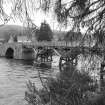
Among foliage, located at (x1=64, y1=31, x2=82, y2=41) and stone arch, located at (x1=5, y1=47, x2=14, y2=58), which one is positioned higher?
foliage, located at (x1=64, y1=31, x2=82, y2=41)

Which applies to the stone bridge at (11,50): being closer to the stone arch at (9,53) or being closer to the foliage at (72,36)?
the stone arch at (9,53)

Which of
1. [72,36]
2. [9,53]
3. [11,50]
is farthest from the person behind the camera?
[11,50]

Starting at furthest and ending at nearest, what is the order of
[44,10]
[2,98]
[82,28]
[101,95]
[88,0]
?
1. [2,98]
2. [101,95]
3. [82,28]
4. [88,0]
5. [44,10]

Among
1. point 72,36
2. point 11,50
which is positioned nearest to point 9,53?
point 11,50

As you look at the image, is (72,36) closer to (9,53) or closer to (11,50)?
(9,53)

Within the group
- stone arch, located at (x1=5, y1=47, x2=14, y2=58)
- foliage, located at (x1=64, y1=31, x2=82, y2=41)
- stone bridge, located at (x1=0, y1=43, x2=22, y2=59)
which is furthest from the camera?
stone arch, located at (x1=5, y1=47, x2=14, y2=58)

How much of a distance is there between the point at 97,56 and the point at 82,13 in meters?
A: 0.77

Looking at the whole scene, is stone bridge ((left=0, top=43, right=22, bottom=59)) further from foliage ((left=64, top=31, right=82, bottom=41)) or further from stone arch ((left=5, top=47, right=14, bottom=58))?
foliage ((left=64, top=31, right=82, bottom=41))

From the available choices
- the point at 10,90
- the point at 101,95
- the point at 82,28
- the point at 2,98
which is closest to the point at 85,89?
the point at 101,95

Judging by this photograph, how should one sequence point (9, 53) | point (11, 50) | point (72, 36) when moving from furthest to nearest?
point (11, 50) → point (9, 53) → point (72, 36)

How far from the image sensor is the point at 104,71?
3697 mm

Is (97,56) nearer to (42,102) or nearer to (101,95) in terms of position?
(101,95)

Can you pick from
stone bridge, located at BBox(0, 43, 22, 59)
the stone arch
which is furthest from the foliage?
the stone arch

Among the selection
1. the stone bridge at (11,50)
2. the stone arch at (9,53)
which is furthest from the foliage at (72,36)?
the stone arch at (9,53)
